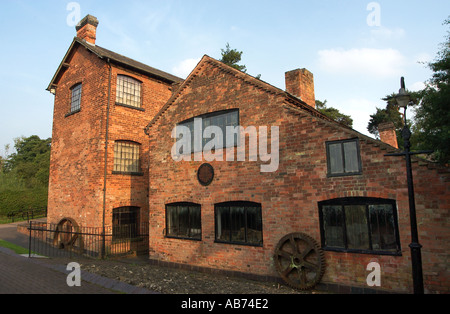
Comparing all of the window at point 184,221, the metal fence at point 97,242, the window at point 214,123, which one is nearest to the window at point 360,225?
the window at point 214,123

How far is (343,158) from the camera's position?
8.39 metres

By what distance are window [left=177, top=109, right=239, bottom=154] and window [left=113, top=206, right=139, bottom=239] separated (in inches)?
214

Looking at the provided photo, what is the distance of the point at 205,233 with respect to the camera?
11.0 meters

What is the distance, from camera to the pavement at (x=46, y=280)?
8.12 metres

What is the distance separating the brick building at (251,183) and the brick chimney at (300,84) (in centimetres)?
6

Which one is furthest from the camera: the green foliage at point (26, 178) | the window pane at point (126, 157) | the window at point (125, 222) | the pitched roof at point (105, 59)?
the green foliage at point (26, 178)

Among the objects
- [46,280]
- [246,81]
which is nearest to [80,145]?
[46,280]

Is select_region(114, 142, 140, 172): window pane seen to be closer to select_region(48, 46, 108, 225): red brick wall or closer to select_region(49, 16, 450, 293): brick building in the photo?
select_region(49, 16, 450, 293): brick building

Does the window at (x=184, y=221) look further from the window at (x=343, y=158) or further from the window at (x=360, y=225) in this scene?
the window at (x=343, y=158)

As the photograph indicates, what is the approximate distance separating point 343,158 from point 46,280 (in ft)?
31.9

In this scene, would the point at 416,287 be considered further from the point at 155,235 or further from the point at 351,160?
the point at 155,235

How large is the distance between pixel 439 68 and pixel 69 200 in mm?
17500

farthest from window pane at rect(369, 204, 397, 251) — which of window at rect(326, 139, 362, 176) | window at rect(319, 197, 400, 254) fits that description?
window at rect(326, 139, 362, 176)
